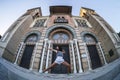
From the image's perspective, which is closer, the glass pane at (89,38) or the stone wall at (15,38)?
the stone wall at (15,38)

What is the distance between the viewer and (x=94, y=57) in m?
12.2

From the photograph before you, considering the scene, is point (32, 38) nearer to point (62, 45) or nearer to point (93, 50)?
point (62, 45)

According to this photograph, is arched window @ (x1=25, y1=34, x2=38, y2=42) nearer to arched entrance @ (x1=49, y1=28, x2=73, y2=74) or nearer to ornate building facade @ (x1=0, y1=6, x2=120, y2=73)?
ornate building facade @ (x1=0, y1=6, x2=120, y2=73)

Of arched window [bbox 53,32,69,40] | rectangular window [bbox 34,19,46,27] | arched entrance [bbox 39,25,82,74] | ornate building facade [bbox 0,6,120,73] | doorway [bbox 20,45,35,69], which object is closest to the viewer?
arched entrance [bbox 39,25,82,74]

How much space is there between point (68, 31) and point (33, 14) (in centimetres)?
551

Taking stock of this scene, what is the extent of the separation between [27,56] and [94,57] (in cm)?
656

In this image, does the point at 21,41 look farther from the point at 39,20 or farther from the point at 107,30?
the point at 107,30

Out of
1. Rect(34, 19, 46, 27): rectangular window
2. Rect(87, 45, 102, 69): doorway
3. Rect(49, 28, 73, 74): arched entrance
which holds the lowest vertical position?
Rect(87, 45, 102, 69): doorway

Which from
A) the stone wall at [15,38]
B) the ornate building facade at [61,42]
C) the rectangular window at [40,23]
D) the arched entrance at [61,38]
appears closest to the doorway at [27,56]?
the ornate building facade at [61,42]

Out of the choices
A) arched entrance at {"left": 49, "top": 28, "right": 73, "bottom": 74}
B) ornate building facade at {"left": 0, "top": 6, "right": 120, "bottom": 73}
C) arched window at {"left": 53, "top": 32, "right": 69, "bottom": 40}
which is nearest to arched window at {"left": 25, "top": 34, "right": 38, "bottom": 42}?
ornate building facade at {"left": 0, "top": 6, "right": 120, "bottom": 73}

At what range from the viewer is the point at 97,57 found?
1223cm

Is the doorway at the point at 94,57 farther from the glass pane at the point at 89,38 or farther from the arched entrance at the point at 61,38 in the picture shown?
the arched entrance at the point at 61,38

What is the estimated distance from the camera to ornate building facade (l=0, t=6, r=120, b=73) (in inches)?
439

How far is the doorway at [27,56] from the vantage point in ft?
38.5
